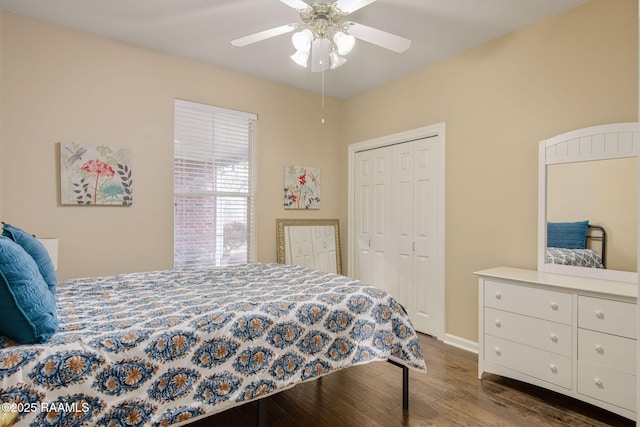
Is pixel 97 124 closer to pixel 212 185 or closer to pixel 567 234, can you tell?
pixel 212 185

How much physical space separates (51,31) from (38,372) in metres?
2.79

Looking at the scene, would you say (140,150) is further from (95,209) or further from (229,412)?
(229,412)

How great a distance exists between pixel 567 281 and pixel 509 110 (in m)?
1.44

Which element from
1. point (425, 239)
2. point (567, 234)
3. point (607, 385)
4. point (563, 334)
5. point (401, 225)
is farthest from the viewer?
point (401, 225)

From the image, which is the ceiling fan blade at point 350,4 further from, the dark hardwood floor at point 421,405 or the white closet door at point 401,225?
the dark hardwood floor at point 421,405

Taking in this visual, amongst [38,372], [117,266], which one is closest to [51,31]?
[117,266]

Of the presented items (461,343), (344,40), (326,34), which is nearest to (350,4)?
(344,40)

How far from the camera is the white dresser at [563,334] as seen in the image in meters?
1.97

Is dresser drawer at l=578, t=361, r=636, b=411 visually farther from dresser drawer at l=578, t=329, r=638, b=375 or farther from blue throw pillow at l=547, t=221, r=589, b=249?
blue throw pillow at l=547, t=221, r=589, b=249

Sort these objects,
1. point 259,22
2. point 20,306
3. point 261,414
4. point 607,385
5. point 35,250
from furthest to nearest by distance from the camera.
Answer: point 259,22 < point 607,385 < point 35,250 < point 261,414 < point 20,306

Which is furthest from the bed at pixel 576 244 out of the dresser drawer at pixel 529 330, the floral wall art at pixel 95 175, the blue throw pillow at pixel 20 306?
the floral wall art at pixel 95 175

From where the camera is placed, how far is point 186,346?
4.77 ft

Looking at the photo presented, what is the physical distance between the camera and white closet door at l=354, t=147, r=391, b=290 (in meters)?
4.02

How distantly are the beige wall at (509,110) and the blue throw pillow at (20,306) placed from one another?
3.04m
